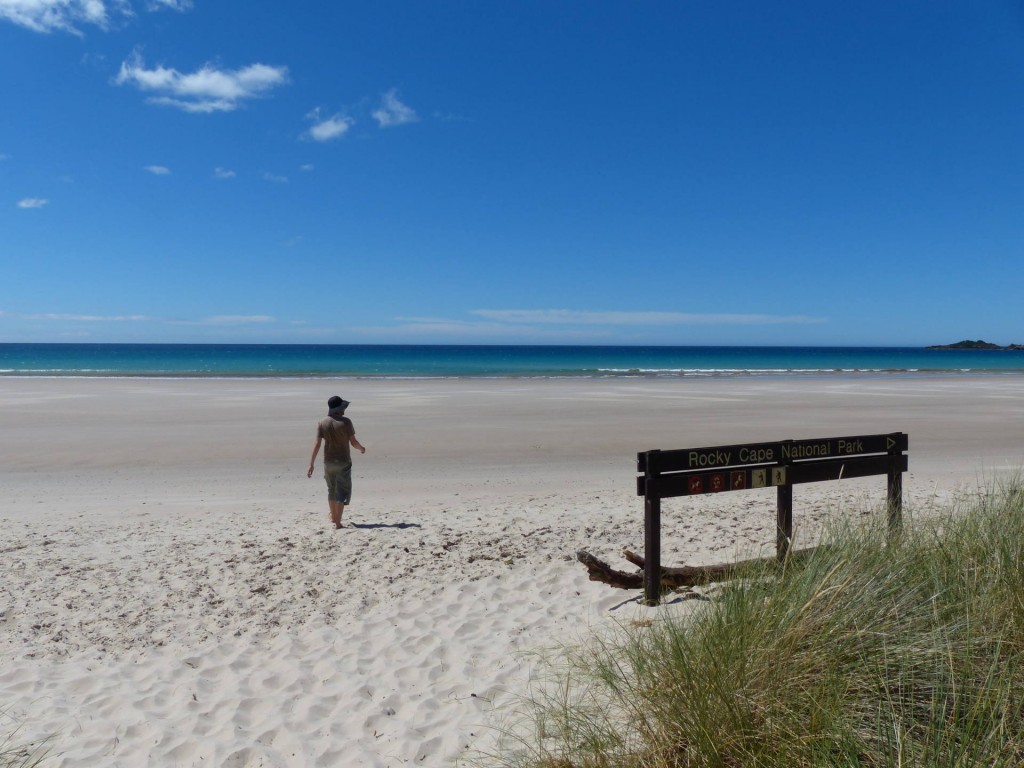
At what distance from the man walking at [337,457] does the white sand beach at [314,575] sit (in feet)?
1.29

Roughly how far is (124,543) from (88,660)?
3051 millimetres

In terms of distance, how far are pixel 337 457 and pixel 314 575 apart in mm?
2323

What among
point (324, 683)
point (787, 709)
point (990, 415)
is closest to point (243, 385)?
point (990, 415)

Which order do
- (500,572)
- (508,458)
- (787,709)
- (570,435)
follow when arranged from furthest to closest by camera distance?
1. (570,435)
2. (508,458)
3. (500,572)
4. (787,709)

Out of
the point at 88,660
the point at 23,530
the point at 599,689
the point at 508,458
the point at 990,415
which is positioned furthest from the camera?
the point at 990,415

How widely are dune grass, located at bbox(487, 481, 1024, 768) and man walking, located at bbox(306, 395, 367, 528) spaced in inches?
192

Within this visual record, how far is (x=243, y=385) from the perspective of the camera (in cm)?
3753

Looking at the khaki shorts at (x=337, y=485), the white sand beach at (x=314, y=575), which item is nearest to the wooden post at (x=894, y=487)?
the white sand beach at (x=314, y=575)

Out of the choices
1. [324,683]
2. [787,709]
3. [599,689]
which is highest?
[787,709]

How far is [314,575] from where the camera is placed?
22.4 feet

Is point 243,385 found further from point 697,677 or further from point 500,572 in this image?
point 697,677

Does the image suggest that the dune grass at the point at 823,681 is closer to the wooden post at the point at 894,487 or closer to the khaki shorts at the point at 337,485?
the wooden post at the point at 894,487

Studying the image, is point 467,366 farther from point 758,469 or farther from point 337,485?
point 758,469

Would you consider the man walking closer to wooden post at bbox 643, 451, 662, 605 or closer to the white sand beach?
the white sand beach
